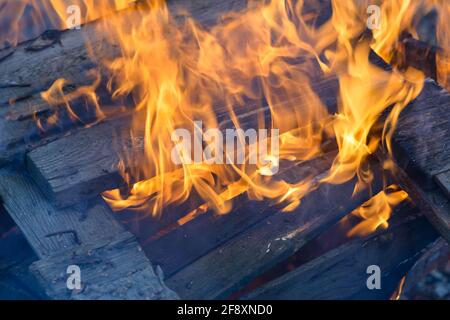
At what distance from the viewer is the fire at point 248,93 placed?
10.1 feet

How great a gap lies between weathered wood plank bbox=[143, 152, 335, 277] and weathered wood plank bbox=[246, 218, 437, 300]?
290 millimetres

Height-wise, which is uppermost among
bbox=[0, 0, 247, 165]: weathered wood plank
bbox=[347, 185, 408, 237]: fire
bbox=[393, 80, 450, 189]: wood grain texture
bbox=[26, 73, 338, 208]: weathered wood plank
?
bbox=[0, 0, 247, 165]: weathered wood plank

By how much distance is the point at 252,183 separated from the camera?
122 inches

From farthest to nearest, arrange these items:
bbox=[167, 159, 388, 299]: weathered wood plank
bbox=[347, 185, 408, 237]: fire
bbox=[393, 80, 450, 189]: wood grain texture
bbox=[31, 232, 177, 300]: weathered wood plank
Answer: bbox=[347, 185, 408, 237]: fire
bbox=[393, 80, 450, 189]: wood grain texture
bbox=[167, 159, 388, 299]: weathered wood plank
bbox=[31, 232, 177, 300]: weathered wood plank

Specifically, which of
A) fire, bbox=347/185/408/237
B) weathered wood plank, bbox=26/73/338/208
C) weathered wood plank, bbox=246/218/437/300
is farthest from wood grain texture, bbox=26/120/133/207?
fire, bbox=347/185/408/237

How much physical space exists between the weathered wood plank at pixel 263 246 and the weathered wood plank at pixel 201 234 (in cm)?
4

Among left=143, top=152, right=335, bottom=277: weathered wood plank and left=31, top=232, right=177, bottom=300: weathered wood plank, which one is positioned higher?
left=31, top=232, right=177, bottom=300: weathered wood plank

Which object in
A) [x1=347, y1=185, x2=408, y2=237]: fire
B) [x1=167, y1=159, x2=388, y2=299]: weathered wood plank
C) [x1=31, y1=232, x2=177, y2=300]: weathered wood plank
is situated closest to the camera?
[x1=31, y1=232, x2=177, y2=300]: weathered wood plank

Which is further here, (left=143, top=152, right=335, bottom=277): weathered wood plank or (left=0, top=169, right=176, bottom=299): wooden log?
(left=143, top=152, right=335, bottom=277): weathered wood plank

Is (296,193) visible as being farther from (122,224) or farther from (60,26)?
(60,26)

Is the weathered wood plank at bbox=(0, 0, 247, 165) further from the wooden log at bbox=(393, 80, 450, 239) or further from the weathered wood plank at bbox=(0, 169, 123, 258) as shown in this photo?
the wooden log at bbox=(393, 80, 450, 239)

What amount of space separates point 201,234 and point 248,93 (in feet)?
2.32

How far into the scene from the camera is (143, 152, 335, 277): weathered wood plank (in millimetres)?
2918
